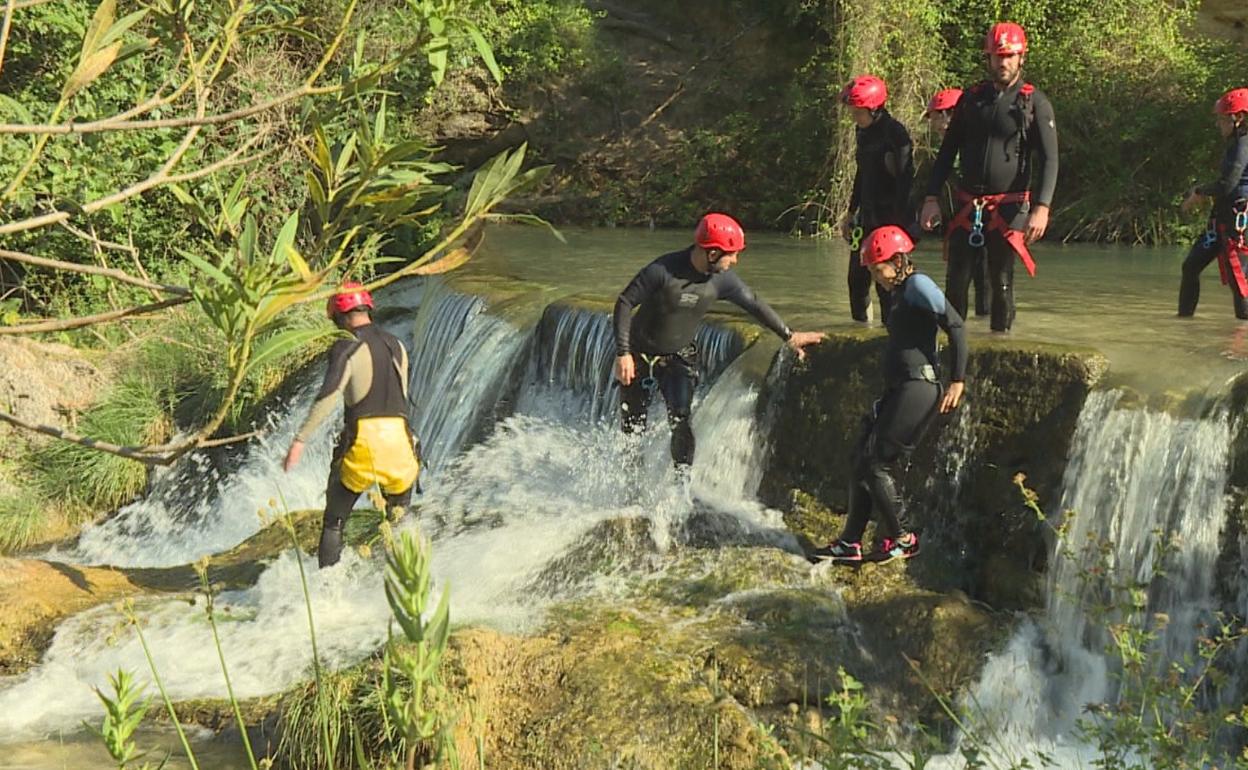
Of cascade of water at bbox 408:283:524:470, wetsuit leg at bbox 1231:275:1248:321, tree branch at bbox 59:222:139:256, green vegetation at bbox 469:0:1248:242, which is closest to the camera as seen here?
tree branch at bbox 59:222:139:256

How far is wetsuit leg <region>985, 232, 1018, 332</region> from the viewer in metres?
7.89

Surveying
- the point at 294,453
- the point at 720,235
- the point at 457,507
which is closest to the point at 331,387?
the point at 294,453

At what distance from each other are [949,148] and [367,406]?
3598 millimetres

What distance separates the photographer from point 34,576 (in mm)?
8367

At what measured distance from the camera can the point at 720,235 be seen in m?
7.72

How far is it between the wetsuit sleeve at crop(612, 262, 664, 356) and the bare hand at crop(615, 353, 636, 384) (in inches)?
1.7

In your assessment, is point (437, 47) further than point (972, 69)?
No

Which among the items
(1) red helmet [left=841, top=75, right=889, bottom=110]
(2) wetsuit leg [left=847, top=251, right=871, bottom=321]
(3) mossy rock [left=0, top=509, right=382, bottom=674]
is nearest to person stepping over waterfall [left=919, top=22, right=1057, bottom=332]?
(1) red helmet [left=841, top=75, right=889, bottom=110]

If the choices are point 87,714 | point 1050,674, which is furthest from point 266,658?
point 1050,674

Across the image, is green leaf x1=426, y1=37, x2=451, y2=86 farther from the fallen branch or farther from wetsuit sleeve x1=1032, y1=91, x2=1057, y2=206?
wetsuit sleeve x1=1032, y1=91, x2=1057, y2=206

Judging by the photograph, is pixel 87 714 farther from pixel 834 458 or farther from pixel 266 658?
pixel 834 458

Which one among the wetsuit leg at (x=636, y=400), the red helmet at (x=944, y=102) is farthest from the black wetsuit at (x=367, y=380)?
the red helmet at (x=944, y=102)

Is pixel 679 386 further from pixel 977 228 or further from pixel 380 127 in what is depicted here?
pixel 380 127

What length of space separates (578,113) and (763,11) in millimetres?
3311
